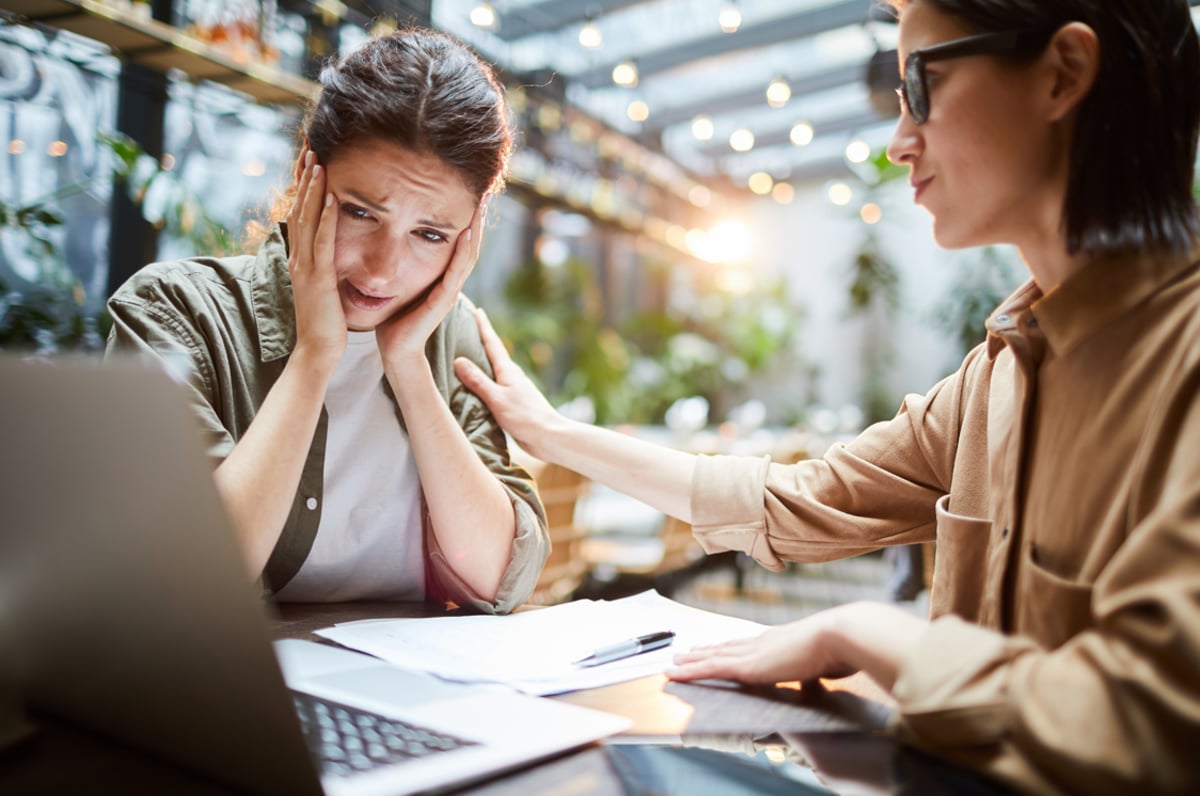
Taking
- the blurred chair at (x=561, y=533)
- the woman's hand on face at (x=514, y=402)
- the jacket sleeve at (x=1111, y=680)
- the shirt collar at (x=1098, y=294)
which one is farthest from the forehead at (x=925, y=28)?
the blurred chair at (x=561, y=533)

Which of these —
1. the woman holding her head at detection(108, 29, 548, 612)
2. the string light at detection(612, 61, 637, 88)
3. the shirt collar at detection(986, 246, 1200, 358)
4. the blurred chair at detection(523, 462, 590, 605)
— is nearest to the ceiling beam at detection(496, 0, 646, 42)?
the string light at detection(612, 61, 637, 88)

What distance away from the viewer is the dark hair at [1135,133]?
749 mm

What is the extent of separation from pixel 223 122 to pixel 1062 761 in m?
4.46

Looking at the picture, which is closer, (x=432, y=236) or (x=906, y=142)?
(x=906, y=142)

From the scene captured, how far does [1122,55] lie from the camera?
75 centimetres

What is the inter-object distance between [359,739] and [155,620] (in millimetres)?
194

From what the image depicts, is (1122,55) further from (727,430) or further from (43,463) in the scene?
(727,430)

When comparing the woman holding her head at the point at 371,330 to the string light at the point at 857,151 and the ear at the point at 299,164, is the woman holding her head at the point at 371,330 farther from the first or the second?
the string light at the point at 857,151

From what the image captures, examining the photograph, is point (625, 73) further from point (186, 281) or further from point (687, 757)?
point (687, 757)

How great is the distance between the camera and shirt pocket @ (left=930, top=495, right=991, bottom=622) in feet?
3.01

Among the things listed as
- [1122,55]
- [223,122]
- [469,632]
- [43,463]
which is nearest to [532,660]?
[469,632]

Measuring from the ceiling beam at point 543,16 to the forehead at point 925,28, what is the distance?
20.9 feet

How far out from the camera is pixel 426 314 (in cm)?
127

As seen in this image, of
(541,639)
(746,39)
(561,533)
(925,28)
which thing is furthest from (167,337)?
(746,39)
